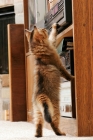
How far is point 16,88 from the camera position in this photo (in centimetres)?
254

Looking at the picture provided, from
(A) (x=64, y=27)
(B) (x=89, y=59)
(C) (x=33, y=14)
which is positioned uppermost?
(C) (x=33, y=14)

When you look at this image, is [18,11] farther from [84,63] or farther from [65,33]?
[84,63]

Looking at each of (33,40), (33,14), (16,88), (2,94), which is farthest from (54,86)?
(2,94)

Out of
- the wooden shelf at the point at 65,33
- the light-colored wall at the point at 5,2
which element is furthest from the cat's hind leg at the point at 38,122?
the light-colored wall at the point at 5,2

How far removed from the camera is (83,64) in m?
1.31

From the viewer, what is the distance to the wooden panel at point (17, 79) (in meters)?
2.53

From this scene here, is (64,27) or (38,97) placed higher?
(64,27)

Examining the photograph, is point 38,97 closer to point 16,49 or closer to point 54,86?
point 54,86

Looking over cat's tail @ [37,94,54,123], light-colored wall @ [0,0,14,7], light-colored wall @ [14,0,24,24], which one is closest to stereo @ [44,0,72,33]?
cat's tail @ [37,94,54,123]

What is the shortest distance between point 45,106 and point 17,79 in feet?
4.45

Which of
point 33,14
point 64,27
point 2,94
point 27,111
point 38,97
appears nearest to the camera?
point 38,97

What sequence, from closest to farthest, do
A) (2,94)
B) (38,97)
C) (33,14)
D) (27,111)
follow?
(38,97) < (33,14) < (27,111) < (2,94)

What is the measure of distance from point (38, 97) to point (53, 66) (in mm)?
138

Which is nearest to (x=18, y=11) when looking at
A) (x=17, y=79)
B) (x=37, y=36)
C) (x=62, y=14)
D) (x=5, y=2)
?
(x=5, y=2)
